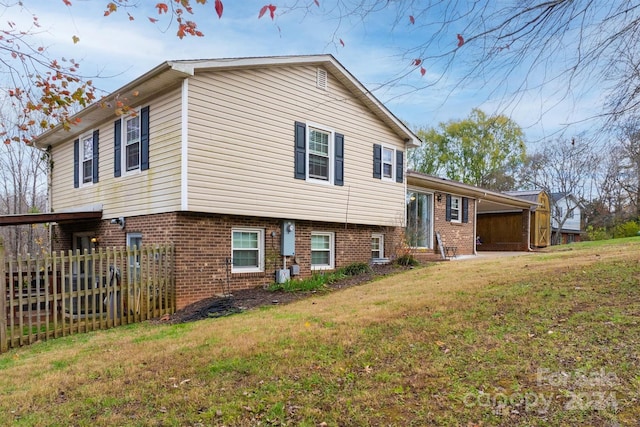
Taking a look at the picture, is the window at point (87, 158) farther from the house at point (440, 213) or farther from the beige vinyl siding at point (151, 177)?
the house at point (440, 213)

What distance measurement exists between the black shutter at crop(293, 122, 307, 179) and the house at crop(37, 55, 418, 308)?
3cm

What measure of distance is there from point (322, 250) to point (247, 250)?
8.60 feet

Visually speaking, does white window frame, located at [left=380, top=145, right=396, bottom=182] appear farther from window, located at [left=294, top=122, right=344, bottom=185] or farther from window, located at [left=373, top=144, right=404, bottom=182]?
window, located at [left=294, top=122, right=344, bottom=185]

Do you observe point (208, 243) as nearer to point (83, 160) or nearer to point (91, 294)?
point (91, 294)

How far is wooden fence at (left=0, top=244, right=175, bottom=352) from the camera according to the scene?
23.6 ft

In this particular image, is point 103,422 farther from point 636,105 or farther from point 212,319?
point 636,105

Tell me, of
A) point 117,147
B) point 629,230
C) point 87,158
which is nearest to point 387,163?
point 117,147

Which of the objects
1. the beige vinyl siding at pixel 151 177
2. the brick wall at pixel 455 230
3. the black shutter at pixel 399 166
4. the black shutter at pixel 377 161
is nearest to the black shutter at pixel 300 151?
the black shutter at pixel 377 161

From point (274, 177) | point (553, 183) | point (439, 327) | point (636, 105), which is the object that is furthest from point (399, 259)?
point (553, 183)

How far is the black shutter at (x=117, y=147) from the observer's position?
36.1 feet

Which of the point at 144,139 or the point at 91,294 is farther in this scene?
the point at 144,139

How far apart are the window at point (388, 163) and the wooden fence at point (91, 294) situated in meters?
7.16

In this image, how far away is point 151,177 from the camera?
1003cm

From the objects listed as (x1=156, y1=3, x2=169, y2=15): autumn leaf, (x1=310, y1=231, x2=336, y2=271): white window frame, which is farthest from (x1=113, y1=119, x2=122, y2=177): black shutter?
(x1=156, y1=3, x2=169, y2=15): autumn leaf
